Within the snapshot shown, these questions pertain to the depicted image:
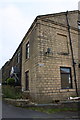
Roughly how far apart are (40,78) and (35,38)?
3.60 meters

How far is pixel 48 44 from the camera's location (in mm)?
13359

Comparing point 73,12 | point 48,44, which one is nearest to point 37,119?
point 48,44

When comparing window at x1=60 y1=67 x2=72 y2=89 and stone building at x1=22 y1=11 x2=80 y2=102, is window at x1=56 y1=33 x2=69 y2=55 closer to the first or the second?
stone building at x1=22 y1=11 x2=80 y2=102

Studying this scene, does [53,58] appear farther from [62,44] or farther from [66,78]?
[66,78]

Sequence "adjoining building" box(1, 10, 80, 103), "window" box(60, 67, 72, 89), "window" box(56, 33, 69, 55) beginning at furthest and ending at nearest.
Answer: "window" box(56, 33, 69, 55) < "window" box(60, 67, 72, 89) < "adjoining building" box(1, 10, 80, 103)

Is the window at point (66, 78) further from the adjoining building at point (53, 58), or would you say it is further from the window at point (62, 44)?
the window at point (62, 44)

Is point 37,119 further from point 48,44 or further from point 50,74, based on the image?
point 48,44

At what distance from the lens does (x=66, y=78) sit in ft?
44.6

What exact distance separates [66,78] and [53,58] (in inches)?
85.5

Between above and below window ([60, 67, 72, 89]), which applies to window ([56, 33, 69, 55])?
above

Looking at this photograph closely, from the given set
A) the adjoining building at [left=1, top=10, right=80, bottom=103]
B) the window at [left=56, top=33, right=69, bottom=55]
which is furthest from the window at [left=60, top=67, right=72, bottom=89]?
the window at [left=56, top=33, right=69, bottom=55]

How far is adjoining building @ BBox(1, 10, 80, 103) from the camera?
1241 cm

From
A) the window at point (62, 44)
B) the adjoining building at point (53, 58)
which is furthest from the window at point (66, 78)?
the window at point (62, 44)

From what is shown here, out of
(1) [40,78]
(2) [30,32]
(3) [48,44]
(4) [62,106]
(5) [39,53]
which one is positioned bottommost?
(4) [62,106]
